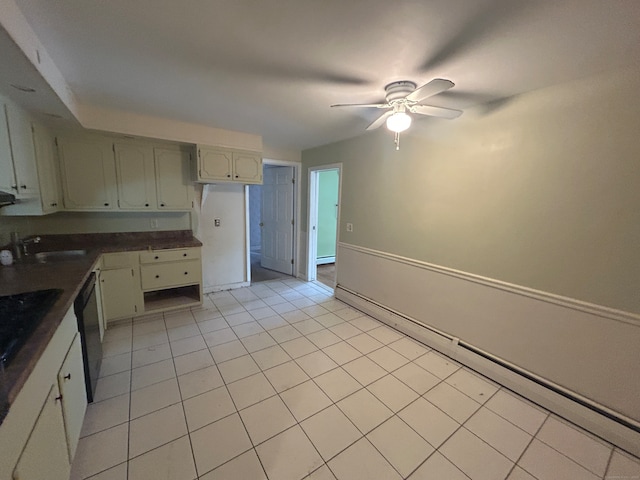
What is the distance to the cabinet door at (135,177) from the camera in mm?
2940

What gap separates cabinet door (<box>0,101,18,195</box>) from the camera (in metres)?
1.70

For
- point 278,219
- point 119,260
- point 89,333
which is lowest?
point 89,333

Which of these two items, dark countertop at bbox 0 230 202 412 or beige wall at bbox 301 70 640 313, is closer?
dark countertop at bbox 0 230 202 412

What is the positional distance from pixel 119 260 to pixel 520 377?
3.91 m

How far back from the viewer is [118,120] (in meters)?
2.72

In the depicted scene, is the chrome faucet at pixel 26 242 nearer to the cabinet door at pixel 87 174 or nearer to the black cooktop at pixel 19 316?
the cabinet door at pixel 87 174

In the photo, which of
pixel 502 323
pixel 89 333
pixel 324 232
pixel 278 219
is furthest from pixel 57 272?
pixel 324 232

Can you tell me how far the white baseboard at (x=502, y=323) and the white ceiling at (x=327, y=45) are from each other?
5.09ft

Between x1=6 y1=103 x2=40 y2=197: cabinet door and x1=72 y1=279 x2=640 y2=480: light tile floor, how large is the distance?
1.53 metres

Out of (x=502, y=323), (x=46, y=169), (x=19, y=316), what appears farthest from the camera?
(x=46, y=169)

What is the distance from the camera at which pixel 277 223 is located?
4.96 m

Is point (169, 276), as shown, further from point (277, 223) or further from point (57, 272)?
point (277, 223)

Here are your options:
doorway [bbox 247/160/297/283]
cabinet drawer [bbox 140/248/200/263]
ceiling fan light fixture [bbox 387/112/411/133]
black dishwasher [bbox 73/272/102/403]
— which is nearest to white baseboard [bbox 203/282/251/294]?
doorway [bbox 247/160/297/283]

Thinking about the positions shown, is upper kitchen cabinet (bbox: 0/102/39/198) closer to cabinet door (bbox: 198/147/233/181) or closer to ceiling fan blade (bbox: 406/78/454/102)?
cabinet door (bbox: 198/147/233/181)
